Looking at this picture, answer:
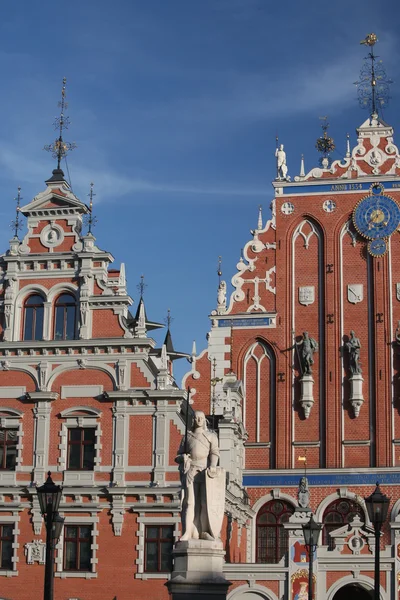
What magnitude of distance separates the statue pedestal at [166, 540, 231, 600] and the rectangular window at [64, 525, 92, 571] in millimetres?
15523

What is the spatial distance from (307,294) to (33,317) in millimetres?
9794

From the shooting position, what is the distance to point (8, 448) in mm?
34781

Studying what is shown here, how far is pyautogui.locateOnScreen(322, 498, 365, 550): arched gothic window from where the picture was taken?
36.6 metres

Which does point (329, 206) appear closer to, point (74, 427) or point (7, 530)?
point (74, 427)

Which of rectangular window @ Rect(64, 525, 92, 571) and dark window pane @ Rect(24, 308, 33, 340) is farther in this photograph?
dark window pane @ Rect(24, 308, 33, 340)

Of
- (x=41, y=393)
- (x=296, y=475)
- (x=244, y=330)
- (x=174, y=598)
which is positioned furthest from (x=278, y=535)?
(x=174, y=598)

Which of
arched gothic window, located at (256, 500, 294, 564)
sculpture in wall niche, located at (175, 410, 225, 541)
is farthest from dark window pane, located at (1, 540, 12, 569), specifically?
sculpture in wall niche, located at (175, 410, 225, 541)

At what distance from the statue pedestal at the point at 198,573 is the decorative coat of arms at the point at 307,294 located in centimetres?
2118

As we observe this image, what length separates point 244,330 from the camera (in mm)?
39125

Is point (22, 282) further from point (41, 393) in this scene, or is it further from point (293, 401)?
point (293, 401)

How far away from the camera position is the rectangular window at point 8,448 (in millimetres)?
34656

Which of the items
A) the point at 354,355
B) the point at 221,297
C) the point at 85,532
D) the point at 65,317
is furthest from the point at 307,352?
the point at 85,532

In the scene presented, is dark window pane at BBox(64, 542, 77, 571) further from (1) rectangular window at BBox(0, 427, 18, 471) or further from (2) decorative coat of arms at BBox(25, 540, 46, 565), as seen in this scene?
(1) rectangular window at BBox(0, 427, 18, 471)

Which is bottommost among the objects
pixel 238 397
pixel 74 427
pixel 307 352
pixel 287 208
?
pixel 74 427
